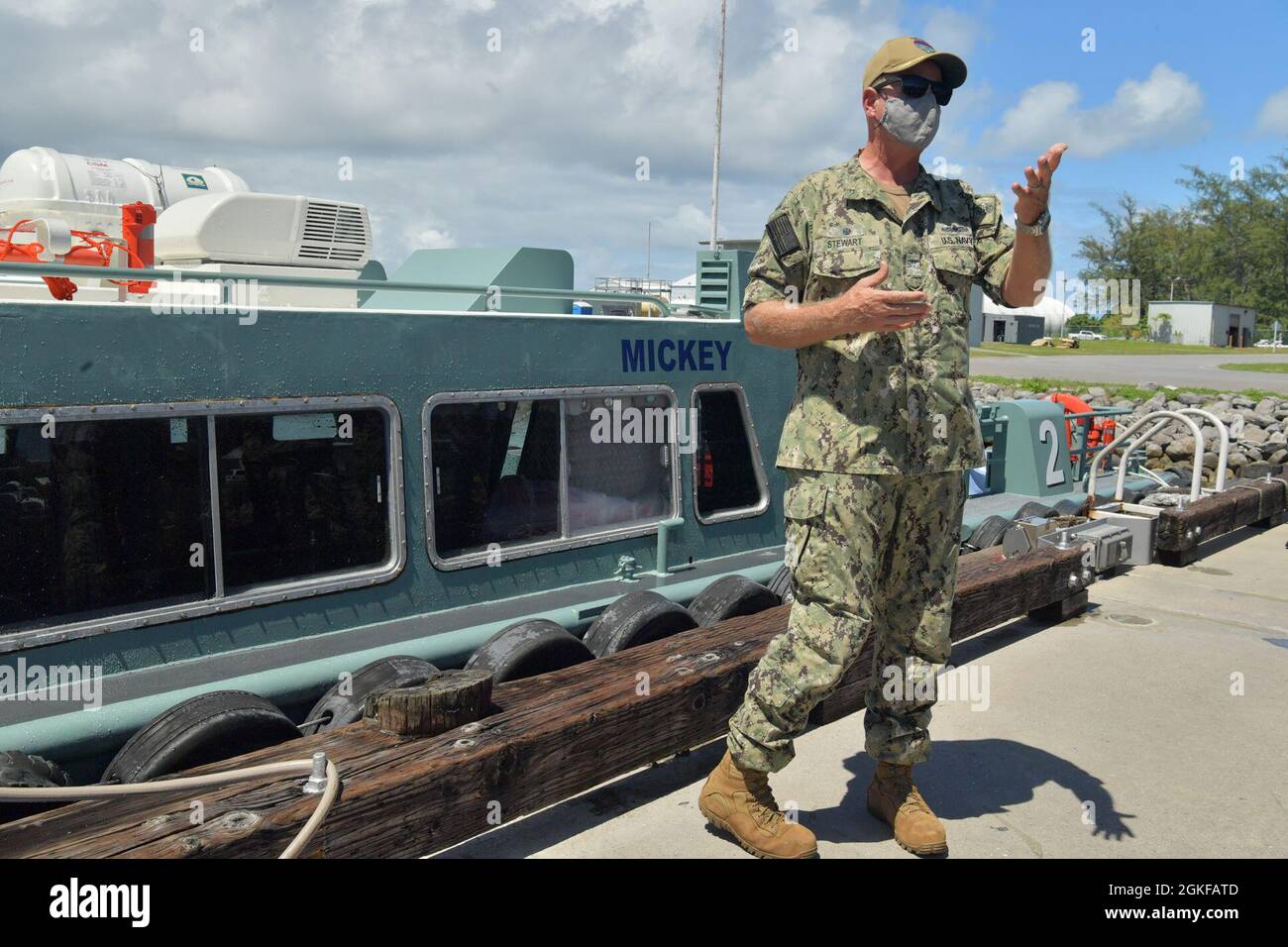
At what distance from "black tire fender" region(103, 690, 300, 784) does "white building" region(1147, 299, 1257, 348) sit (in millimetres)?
61978

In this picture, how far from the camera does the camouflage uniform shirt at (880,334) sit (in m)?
2.99

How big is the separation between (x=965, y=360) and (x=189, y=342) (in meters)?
2.73

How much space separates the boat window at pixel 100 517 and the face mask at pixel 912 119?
264 centimetres

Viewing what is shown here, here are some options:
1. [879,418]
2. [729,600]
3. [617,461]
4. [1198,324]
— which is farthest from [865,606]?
[1198,324]

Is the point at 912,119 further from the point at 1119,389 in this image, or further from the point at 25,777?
the point at 1119,389

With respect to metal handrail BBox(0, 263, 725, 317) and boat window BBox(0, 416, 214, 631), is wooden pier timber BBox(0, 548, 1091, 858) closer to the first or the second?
boat window BBox(0, 416, 214, 631)

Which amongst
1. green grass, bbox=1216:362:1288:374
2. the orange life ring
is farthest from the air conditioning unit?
green grass, bbox=1216:362:1288:374

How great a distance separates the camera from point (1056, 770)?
13.5 feet

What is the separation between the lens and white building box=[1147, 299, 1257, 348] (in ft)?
187

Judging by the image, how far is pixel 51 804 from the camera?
3.09 m

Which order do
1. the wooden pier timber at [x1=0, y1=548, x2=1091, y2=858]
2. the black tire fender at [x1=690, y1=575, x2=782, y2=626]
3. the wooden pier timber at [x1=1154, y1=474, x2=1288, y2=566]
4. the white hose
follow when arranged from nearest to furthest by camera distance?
the white hose, the wooden pier timber at [x1=0, y1=548, x2=1091, y2=858], the black tire fender at [x1=690, y1=575, x2=782, y2=626], the wooden pier timber at [x1=1154, y1=474, x2=1288, y2=566]

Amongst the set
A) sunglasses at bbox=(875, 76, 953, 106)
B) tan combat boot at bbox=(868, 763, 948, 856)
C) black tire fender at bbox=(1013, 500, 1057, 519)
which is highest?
sunglasses at bbox=(875, 76, 953, 106)
